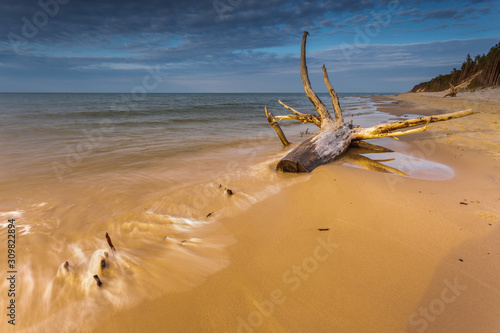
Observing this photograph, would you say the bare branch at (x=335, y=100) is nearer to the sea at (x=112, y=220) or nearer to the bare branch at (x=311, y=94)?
the bare branch at (x=311, y=94)

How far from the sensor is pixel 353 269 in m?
1.99

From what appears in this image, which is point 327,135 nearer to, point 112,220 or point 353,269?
point 353,269

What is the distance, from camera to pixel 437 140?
276 inches

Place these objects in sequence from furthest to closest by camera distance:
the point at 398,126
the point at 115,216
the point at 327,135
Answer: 1. the point at 327,135
2. the point at 398,126
3. the point at 115,216

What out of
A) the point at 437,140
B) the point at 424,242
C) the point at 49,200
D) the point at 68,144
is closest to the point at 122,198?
the point at 49,200

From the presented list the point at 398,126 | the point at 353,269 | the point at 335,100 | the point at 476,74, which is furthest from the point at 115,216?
the point at 476,74

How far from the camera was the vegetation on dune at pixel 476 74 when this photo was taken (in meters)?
29.3

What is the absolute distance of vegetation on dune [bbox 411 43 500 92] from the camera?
1153 inches

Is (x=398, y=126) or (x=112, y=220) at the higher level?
(x=398, y=126)

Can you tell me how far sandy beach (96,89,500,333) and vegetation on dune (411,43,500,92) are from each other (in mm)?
38549

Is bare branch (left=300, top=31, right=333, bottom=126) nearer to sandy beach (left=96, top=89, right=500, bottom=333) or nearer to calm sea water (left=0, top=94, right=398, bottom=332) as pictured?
calm sea water (left=0, top=94, right=398, bottom=332)

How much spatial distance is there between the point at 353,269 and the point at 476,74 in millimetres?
49976

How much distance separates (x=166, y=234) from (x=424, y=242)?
8.78ft

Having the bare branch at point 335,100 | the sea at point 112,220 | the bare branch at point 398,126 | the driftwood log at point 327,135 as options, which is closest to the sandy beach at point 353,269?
the sea at point 112,220
